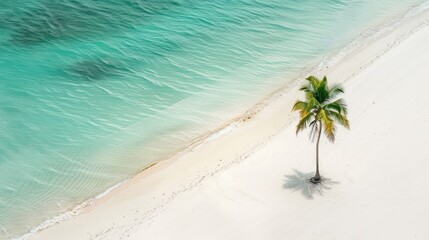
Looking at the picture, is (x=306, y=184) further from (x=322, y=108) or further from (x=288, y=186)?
(x=322, y=108)

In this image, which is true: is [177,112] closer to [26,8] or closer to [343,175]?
[343,175]

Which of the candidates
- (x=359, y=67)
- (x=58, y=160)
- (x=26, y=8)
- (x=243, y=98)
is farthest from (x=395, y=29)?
(x=26, y=8)

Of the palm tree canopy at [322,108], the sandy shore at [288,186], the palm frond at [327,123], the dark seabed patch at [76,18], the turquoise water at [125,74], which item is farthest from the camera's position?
the dark seabed patch at [76,18]

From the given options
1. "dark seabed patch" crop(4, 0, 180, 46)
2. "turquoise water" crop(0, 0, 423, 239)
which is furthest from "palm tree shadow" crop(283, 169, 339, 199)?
"dark seabed patch" crop(4, 0, 180, 46)

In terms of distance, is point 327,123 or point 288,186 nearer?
point 327,123

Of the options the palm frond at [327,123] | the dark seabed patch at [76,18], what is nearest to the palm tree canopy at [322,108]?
the palm frond at [327,123]

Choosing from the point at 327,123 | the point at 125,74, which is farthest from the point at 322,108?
the point at 125,74

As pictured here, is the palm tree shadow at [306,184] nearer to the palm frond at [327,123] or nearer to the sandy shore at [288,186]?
the sandy shore at [288,186]
